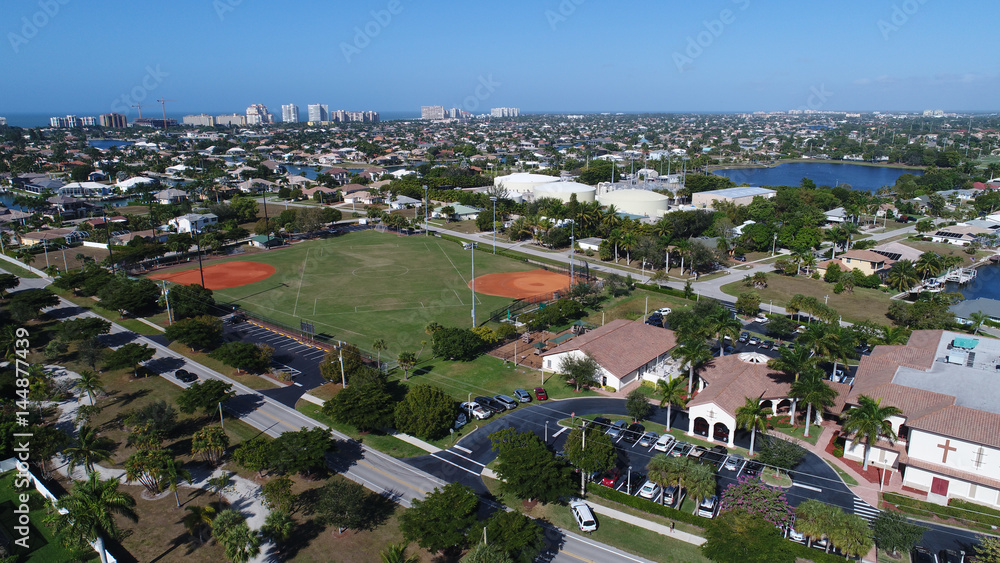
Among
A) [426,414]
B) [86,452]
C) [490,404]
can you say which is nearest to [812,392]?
[490,404]

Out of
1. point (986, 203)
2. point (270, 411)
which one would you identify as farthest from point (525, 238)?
point (986, 203)

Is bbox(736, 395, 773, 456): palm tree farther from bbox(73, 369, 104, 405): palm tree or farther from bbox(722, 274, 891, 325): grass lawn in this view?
bbox(73, 369, 104, 405): palm tree

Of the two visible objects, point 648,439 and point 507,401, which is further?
point 507,401

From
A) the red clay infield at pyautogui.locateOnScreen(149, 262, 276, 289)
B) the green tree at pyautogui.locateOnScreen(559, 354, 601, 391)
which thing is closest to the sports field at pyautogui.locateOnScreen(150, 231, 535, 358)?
the red clay infield at pyautogui.locateOnScreen(149, 262, 276, 289)

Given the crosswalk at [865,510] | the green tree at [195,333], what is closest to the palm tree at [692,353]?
the crosswalk at [865,510]

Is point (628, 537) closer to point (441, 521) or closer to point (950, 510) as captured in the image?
point (441, 521)

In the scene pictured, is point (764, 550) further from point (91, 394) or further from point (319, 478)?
point (91, 394)
